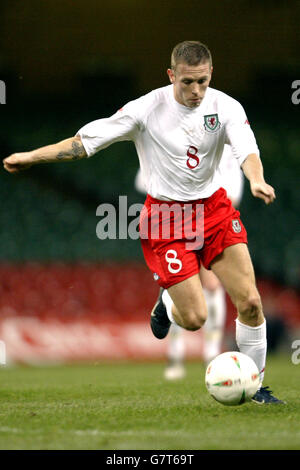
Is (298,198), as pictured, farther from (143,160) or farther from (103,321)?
(143,160)

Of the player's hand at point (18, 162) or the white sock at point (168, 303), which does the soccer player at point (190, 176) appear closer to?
the player's hand at point (18, 162)

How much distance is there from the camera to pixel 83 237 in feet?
55.0

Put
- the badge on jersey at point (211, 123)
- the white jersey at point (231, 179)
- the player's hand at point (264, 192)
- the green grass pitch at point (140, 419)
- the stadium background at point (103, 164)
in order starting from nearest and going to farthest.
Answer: the green grass pitch at point (140, 419), the player's hand at point (264, 192), the badge on jersey at point (211, 123), the white jersey at point (231, 179), the stadium background at point (103, 164)

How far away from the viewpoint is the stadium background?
43.4 feet

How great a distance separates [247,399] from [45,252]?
37.7ft

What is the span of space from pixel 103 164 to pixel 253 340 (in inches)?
556

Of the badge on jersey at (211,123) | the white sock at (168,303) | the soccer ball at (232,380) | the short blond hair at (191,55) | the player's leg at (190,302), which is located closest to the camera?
the soccer ball at (232,380)

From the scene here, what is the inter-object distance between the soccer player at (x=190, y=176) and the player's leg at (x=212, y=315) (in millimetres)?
2702

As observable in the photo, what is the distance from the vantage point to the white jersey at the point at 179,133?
17.9ft

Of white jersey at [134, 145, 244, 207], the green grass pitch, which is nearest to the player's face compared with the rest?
the green grass pitch

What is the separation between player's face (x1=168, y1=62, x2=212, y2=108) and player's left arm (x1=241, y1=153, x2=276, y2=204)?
567 mm

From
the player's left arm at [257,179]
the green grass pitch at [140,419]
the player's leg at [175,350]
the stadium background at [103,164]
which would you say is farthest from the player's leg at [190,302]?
the stadium background at [103,164]

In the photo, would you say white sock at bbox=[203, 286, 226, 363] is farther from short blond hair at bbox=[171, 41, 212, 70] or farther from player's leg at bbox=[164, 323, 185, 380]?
short blond hair at bbox=[171, 41, 212, 70]
